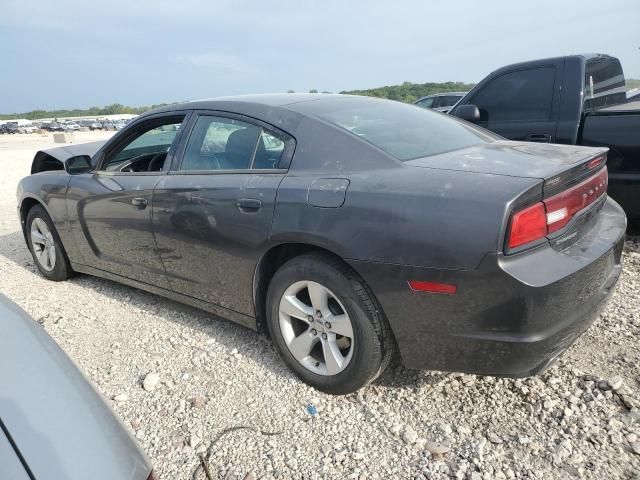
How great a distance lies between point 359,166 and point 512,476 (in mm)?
1446

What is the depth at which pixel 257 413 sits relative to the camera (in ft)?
7.71

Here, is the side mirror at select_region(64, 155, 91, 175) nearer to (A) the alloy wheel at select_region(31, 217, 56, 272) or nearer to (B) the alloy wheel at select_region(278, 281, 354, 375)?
(A) the alloy wheel at select_region(31, 217, 56, 272)

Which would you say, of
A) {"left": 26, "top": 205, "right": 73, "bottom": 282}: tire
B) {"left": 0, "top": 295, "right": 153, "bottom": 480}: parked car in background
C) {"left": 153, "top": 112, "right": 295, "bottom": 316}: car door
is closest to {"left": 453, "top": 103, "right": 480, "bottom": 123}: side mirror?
{"left": 153, "top": 112, "right": 295, "bottom": 316}: car door

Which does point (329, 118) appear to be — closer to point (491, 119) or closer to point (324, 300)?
point (324, 300)

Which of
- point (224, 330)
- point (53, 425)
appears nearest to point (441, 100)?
point (224, 330)

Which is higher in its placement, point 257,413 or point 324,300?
point 324,300

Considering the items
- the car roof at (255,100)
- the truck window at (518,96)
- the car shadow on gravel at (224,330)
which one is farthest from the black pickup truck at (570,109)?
the car shadow on gravel at (224,330)

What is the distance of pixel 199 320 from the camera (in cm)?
336

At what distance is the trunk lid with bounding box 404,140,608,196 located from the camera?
6.61ft

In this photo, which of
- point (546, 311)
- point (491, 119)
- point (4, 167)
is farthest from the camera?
point (4, 167)

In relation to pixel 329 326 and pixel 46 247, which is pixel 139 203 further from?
pixel 46 247

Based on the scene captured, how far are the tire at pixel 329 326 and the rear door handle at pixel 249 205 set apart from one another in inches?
13.1

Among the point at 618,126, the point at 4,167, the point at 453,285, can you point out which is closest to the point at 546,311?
the point at 453,285

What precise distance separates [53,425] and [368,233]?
1.34 metres
